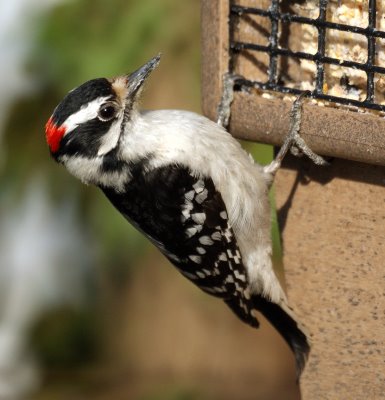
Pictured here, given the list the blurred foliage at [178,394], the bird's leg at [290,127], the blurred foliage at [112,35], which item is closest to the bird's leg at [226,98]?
the bird's leg at [290,127]

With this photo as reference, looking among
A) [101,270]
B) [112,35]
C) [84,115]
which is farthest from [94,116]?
[101,270]

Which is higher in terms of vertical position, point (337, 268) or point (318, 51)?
point (318, 51)

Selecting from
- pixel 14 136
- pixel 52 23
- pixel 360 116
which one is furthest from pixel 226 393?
pixel 360 116

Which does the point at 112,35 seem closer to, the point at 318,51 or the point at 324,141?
the point at 318,51

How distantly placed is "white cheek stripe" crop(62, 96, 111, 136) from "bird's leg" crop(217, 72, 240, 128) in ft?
1.50

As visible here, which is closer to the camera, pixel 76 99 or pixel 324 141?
pixel 324 141

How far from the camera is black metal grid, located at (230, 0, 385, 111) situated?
12.5 feet

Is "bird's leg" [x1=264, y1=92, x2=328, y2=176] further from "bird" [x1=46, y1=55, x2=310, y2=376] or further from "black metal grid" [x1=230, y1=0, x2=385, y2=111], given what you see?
"bird" [x1=46, y1=55, x2=310, y2=376]

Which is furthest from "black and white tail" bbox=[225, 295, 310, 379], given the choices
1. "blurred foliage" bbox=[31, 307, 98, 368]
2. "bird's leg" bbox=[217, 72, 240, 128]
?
"blurred foliage" bbox=[31, 307, 98, 368]

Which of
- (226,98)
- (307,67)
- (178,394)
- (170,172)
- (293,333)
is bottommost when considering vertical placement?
(178,394)

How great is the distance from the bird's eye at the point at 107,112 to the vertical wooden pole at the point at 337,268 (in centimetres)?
74

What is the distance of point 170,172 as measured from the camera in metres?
4.20

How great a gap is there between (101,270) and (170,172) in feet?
9.66

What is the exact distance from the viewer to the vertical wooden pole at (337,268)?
4047mm
